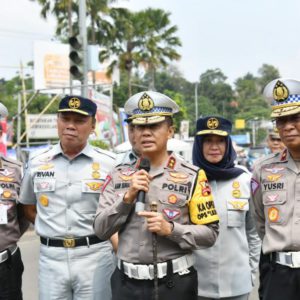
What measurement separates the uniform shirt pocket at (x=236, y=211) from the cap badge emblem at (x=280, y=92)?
0.92m

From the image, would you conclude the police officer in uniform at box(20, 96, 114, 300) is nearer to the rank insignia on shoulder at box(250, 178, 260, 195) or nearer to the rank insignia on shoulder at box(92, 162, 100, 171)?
the rank insignia on shoulder at box(92, 162, 100, 171)

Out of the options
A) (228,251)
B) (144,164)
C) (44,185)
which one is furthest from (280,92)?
(44,185)

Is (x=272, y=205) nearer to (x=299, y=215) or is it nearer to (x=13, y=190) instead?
(x=299, y=215)

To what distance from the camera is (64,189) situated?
3.27 m

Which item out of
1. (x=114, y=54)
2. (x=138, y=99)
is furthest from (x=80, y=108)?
(x=114, y=54)

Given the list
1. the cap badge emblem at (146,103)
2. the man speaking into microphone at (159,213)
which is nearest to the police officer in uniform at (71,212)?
the man speaking into microphone at (159,213)

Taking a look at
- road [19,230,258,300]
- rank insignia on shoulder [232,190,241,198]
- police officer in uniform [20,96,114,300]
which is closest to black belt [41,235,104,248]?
police officer in uniform [20,96,114,300]

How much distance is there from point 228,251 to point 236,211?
11.1 inches

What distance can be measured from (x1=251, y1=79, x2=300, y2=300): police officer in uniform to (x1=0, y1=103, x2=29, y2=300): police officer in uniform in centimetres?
183

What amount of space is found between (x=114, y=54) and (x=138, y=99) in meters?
23.2

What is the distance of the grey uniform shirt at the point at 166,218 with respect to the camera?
2572 millimetres

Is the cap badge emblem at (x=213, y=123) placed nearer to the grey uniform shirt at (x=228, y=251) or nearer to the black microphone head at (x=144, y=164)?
the grey uniform shirt at (x=228, y=251)

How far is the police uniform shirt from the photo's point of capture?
11.3 feet

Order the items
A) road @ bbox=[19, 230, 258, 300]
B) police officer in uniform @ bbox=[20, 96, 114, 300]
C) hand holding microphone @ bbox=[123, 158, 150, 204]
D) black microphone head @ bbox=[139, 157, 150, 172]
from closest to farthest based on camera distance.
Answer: hand holding microphone @ bbox=[123, 158, 150, 204] → black microphone head @ bbox=[139, 157, 150, 172] → police officer in uniform @ bbox=[20, 96, 114, 300] → road @ bbox=[19, 230, 258, 300]
